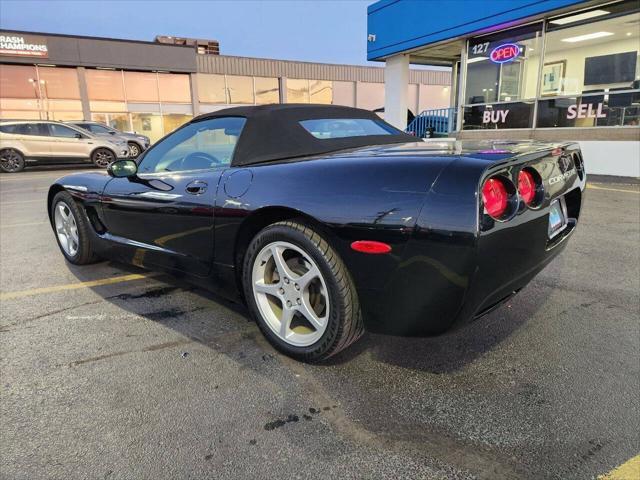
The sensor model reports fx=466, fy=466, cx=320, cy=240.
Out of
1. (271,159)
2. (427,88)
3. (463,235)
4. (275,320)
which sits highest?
(427,88)

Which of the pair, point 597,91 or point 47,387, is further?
point 597,91

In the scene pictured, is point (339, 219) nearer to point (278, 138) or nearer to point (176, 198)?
point (278, 138)

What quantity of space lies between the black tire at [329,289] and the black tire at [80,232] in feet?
7.59

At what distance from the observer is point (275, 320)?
8.46 feet

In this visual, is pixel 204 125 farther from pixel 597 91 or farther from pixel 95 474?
pixel 597 91

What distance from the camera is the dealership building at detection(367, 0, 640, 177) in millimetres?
10031

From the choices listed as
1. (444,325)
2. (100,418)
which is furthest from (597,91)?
(100,418)

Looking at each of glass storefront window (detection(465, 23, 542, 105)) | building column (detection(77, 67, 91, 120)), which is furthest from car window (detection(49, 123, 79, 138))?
glass storefront window (detection(465, 23, 542, 105))

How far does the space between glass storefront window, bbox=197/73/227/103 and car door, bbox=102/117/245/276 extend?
2613 centimetres

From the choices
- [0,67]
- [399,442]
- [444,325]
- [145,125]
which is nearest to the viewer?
[399,442]

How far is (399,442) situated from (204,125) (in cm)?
241

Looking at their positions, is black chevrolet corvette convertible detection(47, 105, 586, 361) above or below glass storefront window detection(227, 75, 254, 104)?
below

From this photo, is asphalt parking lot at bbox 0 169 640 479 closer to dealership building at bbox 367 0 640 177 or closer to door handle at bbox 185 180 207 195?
door handle at bbox 185 180 207 195

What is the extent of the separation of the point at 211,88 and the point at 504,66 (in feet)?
65.3
